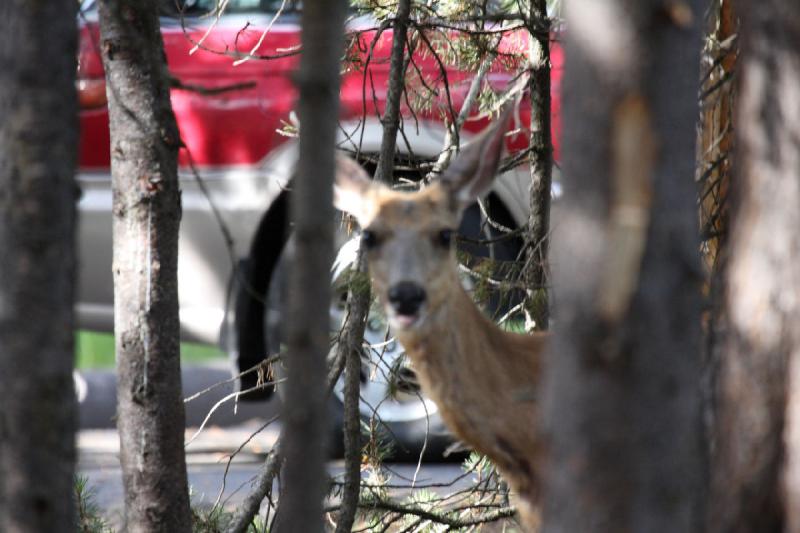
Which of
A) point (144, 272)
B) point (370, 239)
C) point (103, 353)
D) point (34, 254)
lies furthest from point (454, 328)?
point (103, 353)

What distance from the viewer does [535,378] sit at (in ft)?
13.6

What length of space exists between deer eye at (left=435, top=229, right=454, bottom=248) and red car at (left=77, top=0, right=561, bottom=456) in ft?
8.04

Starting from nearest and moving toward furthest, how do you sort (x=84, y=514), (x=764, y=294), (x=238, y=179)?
1. (x=764, y=294)
2. (x=84, y=514)
3. (x=238, y=179)

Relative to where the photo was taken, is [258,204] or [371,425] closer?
[371,425]

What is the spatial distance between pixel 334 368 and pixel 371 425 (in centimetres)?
51

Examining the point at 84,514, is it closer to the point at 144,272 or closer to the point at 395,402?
the point at 144,272

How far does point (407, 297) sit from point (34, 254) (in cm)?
155

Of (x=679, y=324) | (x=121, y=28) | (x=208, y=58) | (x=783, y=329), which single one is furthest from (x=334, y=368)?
(x=208, y=58)

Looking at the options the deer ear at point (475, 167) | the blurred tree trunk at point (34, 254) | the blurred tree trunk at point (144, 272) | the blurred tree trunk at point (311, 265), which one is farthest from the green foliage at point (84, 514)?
the blurred tree trunk at point (311, 265)

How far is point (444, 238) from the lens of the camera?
4219 mm

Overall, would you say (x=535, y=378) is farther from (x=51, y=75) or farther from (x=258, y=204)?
(x=258, y=204)

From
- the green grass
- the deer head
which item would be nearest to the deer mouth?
the deer head

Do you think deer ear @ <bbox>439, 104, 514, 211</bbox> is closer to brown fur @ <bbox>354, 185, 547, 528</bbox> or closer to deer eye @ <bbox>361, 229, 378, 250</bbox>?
brown fur @ <bbox>354, 185, 547, 528</bbox>

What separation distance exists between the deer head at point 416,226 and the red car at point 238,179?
2.30 meters
